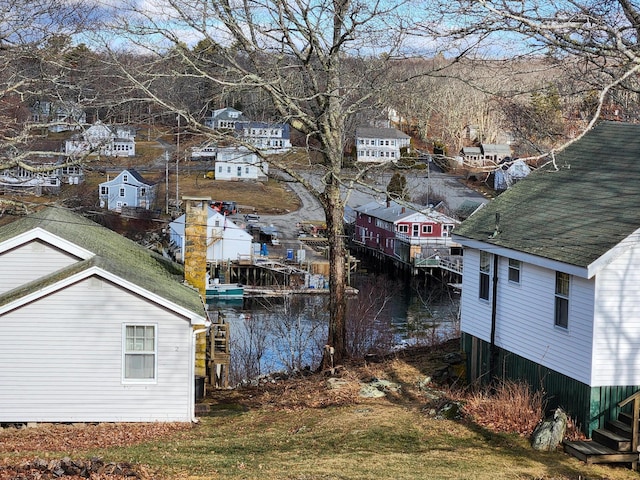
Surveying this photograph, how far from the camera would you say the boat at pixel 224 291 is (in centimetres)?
6053

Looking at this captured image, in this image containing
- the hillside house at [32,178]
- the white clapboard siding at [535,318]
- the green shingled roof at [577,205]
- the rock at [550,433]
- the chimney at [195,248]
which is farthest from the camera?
the chimney at [195,248]

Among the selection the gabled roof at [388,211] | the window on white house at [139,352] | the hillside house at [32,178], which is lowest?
the window on white house at [139,352]

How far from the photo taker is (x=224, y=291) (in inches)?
2413

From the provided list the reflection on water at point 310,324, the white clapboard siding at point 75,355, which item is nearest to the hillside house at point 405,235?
the reflection on water at point 310,324

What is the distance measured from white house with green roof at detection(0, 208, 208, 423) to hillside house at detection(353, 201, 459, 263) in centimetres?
5294

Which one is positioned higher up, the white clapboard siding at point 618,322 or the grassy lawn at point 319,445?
the white clapboard siding at point 618,322

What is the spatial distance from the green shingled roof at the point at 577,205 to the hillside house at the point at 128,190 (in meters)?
68.3

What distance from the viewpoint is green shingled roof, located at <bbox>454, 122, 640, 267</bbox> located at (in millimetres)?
16438

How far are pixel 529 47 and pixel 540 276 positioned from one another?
611 cm

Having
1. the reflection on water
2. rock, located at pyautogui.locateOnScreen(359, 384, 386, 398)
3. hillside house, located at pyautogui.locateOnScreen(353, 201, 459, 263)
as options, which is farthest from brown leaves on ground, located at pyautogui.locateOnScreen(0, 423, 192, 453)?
hillside house, located at pyautogui.locateOnScreen(353, 201, 459, 263)

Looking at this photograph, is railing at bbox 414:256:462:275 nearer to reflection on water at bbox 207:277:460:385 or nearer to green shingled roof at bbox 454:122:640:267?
reflection on water at bbox 207:277:460:385

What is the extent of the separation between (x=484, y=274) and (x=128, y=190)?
70662 mm

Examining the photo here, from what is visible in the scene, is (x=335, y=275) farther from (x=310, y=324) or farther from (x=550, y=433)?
(x=310, y=324)

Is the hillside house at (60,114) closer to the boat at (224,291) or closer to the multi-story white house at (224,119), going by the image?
the multi-story white house at (224,119)
